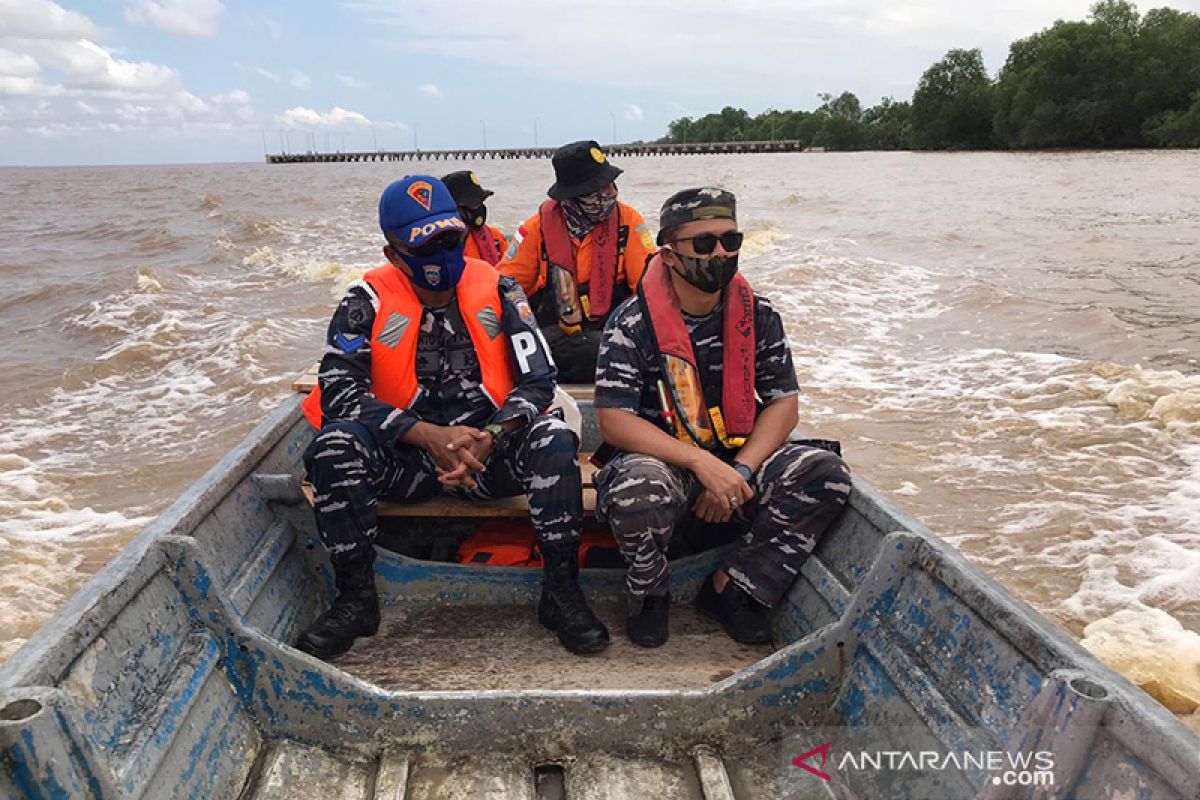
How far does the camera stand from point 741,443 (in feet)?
9.81

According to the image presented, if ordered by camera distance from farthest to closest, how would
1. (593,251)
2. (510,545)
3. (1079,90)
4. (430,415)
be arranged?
(1079,90)
(593,251)
(510,545)
(430,415)

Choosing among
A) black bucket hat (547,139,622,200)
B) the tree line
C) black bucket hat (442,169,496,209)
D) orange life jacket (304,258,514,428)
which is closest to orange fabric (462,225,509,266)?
black bucket hat (442,169,496,209)

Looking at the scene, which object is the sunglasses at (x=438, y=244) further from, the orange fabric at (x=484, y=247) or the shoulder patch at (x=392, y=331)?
the orange fabric at (x=484, y=247)

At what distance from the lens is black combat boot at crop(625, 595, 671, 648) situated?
2.84m

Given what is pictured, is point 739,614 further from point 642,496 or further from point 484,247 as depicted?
point 484,247

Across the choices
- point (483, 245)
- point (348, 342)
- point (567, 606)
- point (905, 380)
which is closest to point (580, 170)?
point (483, 245)

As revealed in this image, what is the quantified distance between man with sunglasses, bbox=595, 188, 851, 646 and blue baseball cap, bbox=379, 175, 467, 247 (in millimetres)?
669

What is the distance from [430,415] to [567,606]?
2.67ft

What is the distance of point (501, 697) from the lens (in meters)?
2.31

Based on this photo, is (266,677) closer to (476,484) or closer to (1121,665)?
(476,484)

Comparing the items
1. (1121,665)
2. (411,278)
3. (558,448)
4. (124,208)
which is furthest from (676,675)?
(124,208)

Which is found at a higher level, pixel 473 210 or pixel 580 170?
pixel 580 170

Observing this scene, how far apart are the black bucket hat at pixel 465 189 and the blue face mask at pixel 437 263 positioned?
235cm

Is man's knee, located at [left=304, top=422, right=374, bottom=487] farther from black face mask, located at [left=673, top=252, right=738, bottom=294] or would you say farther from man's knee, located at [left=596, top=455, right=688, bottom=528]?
black face mask, located at [left=673, top=252, right=738, bottom=294]
